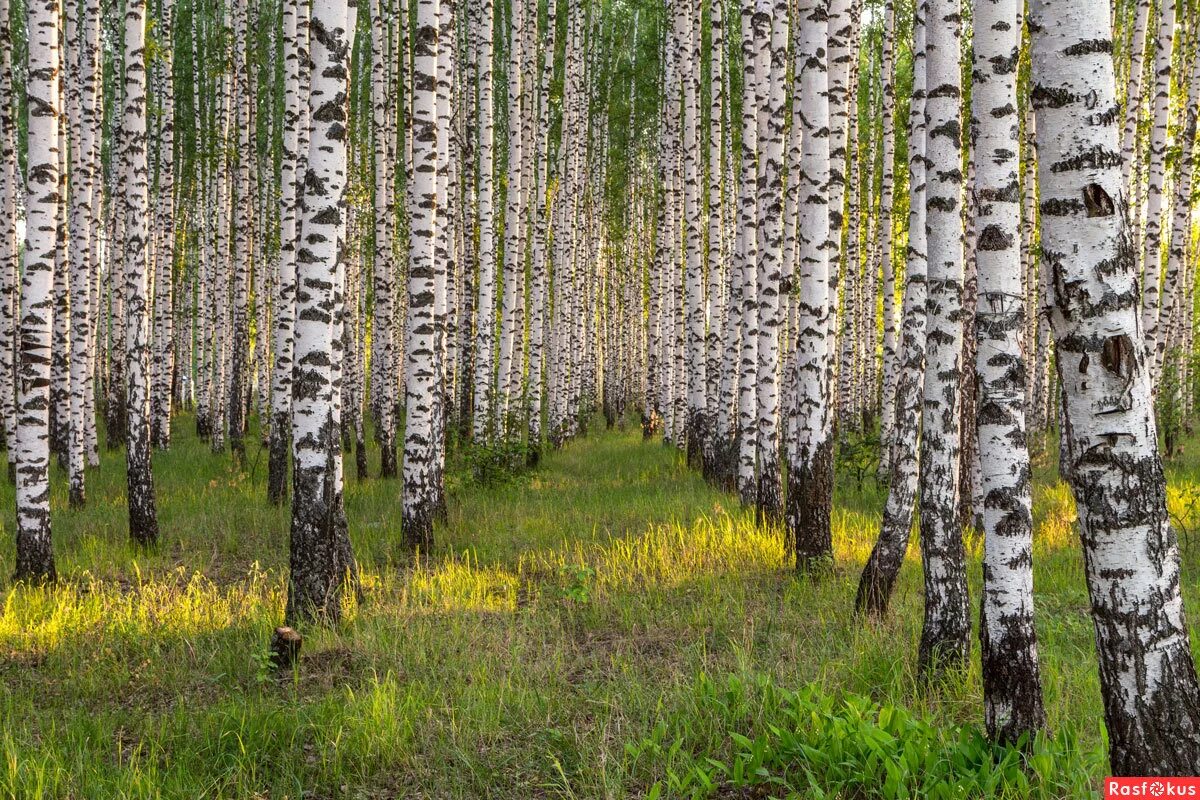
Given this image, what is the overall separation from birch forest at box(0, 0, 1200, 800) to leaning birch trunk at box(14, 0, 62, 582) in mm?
34

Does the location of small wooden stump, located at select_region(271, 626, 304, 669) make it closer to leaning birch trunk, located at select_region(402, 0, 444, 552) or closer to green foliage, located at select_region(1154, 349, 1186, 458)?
leaning birch trunk, located at select_region(402, 0, 444, 552)

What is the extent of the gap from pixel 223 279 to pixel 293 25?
8.42 meters

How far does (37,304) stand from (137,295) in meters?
2.04

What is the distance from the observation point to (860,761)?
11.8 ft

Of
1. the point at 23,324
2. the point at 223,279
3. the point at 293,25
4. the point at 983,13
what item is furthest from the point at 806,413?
the point at 223,279

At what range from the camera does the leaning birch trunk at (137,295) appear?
8617 mm

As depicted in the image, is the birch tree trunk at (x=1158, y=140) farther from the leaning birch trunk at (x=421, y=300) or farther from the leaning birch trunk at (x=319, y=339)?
the leaning birch trunk at (x=319, y=339)

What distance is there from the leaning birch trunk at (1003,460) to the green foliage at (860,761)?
0.70 ft

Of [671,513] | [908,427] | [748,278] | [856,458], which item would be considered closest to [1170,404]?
[856,458]

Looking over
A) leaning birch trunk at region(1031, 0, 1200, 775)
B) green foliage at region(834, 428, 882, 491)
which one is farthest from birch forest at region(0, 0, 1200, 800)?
green foliage at region(834, 428, 882, 491)

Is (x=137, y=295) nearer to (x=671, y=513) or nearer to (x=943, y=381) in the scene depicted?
(x=671, y=513)

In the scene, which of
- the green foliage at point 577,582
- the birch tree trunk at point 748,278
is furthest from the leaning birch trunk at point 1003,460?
the birch tree trunk at point 748,278

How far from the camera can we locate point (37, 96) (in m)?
7.12

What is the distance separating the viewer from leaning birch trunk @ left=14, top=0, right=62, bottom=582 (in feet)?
23.1
